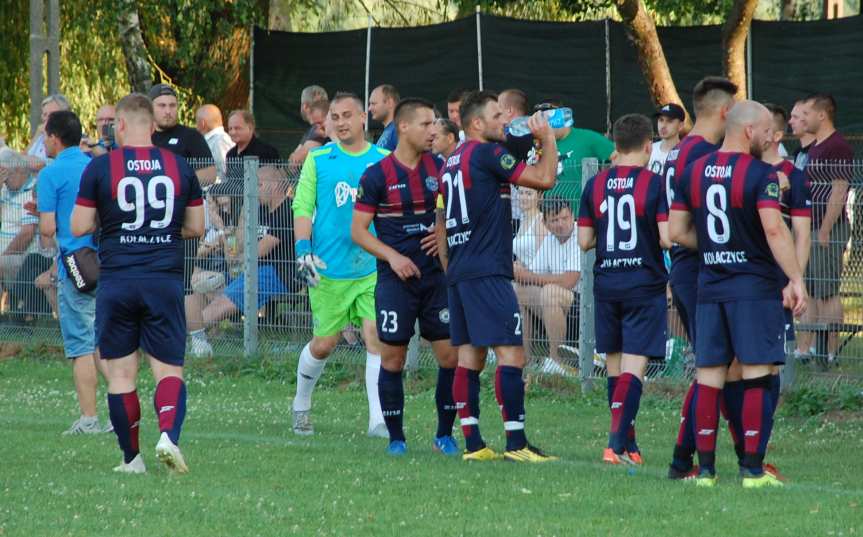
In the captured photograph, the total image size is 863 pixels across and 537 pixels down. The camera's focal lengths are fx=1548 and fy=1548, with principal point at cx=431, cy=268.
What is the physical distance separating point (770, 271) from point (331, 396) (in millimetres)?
6269

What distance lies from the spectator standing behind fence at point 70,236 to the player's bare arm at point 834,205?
556cm

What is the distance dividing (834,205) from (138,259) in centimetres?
555

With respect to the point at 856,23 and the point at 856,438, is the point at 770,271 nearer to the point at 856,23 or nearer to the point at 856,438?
the point at 856,438

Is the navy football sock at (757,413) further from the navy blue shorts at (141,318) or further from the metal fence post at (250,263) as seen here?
the metal fence post at (250,263)

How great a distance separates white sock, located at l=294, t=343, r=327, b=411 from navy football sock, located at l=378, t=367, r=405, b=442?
1.29 metres

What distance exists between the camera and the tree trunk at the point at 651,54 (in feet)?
57.8

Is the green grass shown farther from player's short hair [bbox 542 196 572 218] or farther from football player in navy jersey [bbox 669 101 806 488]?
player's short hair [bbox 542 196 572 218]

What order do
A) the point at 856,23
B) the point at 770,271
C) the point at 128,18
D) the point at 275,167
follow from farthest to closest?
1. the point at 128,18
2. the point at 856,23
3. the point at 275,167
4. the point at 770,271

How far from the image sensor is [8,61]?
75.0ft

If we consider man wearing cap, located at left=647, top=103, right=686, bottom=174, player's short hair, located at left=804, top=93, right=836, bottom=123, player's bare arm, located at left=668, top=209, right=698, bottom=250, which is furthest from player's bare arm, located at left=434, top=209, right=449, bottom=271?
player's short hair, located at left=804, top=93, right=836, bottom=123

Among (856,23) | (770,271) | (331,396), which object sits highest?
(856,23)

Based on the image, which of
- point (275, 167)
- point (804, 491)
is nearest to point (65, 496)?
point (804, 491)

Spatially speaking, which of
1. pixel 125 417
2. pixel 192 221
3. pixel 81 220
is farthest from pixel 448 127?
pixel 125 417

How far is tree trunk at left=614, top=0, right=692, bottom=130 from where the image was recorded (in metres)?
17.6
